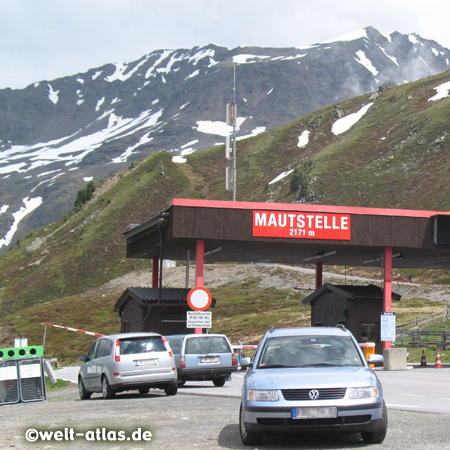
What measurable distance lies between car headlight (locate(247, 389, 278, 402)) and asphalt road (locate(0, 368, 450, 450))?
0.66 metres

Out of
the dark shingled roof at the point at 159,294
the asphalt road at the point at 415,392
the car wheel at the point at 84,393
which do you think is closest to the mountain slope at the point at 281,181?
Answer: the dark shingled roof at the point at 159,294

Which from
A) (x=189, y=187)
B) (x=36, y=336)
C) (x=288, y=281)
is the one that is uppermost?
(x=189, y=187)

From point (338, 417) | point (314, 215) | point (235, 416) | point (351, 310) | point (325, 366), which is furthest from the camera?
point (351, 310)

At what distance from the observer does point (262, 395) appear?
10.4 m

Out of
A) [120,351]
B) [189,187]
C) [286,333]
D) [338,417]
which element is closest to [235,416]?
[286,333]

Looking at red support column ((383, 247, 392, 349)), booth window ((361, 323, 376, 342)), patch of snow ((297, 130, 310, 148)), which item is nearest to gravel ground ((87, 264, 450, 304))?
booth window ((361, 323, 376, 342))

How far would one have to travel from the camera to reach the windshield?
1146 cm

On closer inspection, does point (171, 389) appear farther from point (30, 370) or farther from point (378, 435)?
point (378, 435)

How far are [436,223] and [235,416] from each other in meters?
22.4

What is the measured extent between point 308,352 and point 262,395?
58.4 inches

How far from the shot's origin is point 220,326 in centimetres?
6806

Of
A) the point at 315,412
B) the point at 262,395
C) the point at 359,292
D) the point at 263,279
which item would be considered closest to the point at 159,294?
the point at 359,292

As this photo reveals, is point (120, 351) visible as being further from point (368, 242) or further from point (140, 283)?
point (140, 283)

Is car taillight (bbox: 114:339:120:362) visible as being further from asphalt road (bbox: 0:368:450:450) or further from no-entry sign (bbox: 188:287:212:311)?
no-entry sign (bbox: 188:287:212:311)
